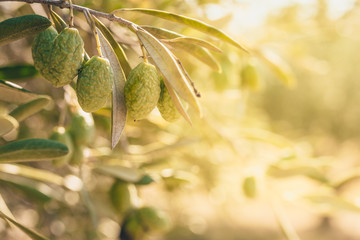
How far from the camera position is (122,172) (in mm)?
1122

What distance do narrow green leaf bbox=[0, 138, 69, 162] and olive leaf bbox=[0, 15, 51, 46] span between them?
0.23m

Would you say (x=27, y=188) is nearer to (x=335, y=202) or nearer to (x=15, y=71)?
(x=15, y=71)

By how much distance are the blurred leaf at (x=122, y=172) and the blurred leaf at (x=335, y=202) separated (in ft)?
2.12

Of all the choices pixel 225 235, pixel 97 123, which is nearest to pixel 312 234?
pixel 225 235

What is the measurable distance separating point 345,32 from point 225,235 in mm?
7369

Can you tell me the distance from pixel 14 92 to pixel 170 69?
390 millimetres

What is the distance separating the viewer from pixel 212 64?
2.32 ft

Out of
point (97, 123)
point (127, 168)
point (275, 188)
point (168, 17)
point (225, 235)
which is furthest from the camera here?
point (225, 235)

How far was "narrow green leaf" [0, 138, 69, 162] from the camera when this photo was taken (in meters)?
0.72

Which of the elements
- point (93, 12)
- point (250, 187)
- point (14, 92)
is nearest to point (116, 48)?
point (93, 12)

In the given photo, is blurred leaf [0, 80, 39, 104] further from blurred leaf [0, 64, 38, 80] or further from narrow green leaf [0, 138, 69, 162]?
blurred leaf [0, 64, 38, 80]

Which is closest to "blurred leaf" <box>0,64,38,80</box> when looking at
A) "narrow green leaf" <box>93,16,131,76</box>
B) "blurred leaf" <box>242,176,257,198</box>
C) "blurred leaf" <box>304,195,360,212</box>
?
"narrow green leaf" <box>93,16,131,76</box>

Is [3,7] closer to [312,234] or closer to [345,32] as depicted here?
[345,32]

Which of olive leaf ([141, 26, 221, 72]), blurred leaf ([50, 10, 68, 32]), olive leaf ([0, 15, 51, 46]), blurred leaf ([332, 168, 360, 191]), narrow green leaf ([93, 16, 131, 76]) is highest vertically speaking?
blurred leaf ([332, 168, 360, 191])
